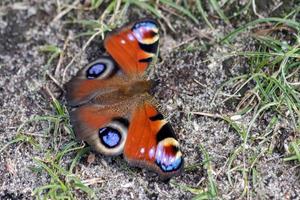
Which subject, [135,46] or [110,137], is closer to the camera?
[110,137]

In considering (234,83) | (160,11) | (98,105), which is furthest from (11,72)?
(234,83)

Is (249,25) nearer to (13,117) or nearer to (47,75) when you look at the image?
(47,75)

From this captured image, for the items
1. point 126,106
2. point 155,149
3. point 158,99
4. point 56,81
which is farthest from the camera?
point 56,81

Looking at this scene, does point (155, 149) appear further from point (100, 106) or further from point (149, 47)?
point (149, 47)

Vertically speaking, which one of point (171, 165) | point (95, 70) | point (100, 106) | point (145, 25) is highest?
point (145, 25)

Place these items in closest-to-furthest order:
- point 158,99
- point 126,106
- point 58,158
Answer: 1. point 126,106
2. point 58,158
3. point 158,99

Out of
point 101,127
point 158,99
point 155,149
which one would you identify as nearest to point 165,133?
point 155,149

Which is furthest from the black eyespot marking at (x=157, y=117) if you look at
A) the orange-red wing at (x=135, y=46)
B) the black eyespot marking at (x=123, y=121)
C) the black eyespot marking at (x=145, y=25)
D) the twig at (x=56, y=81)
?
the twig at (x=56, y=81)
